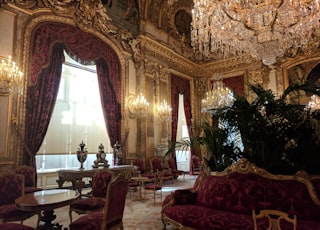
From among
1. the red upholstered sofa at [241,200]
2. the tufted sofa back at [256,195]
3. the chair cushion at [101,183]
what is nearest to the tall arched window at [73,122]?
the chair cushion at [101,183]

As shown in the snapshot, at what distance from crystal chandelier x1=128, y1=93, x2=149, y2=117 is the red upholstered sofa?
4.41 meters

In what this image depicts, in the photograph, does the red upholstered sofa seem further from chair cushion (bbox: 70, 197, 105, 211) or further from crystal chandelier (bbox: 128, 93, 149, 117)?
crystal chandelier (bbox: 128, 93, 149, 117)

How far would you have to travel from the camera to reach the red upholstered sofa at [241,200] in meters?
3.07

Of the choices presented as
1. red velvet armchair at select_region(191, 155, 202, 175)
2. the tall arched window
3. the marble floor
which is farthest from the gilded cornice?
the marble floor

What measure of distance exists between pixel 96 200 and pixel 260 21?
183 inches

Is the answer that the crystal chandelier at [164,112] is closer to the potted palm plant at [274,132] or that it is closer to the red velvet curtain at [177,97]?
the red velvet curtain at [177,97]

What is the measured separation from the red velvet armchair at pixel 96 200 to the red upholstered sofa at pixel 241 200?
2.92ft

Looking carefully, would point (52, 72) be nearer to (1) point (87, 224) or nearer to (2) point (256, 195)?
(1) point (87, 224)

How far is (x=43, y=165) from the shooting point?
6.79m

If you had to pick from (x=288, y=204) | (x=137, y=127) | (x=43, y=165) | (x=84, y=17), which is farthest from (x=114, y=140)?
(x=288, y=204)

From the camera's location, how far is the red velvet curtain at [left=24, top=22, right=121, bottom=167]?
18.7ft

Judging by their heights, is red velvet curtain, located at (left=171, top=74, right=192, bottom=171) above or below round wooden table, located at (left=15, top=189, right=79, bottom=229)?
above

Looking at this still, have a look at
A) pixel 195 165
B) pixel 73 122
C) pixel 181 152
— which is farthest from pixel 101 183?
pixel 181 152

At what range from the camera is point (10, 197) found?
371cm
